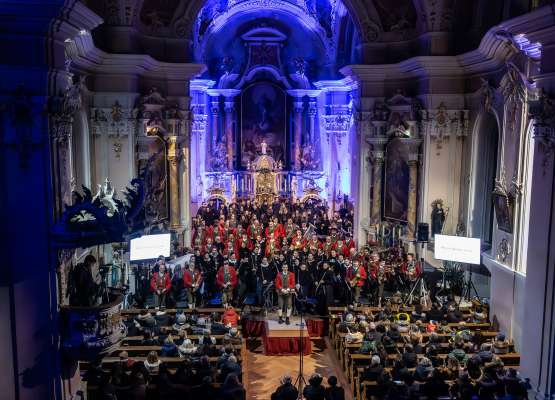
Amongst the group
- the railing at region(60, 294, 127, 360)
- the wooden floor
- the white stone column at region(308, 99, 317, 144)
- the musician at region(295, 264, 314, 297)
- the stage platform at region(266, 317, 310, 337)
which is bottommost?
the wooden floor

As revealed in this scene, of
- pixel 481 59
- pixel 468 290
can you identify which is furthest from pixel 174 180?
pixel 481 59

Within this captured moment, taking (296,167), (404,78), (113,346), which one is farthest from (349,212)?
(113,346)

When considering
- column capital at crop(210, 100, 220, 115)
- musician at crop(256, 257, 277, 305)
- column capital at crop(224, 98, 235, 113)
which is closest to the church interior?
musician at crop(256, 257, 277, 305)

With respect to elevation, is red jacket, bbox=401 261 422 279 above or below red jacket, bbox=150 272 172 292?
above

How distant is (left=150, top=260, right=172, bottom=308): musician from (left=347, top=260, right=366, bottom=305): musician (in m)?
5.14

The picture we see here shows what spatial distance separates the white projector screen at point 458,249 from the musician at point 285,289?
4.15m

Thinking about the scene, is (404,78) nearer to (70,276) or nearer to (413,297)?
(413,297)

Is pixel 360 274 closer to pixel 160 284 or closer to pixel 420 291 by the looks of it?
pixel 420 291

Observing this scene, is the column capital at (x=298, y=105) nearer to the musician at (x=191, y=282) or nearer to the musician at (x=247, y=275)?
the musician at (x=247, y=275)

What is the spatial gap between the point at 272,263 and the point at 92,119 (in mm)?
6878

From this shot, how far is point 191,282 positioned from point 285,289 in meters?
2.65

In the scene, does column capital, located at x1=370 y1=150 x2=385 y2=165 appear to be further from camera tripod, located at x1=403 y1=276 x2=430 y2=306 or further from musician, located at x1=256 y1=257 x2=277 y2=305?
musician, located at x1=256 y1=257 x2=277 y2=305

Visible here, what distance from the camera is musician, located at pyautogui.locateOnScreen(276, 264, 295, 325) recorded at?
15.2 m

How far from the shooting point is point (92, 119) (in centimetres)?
1653
